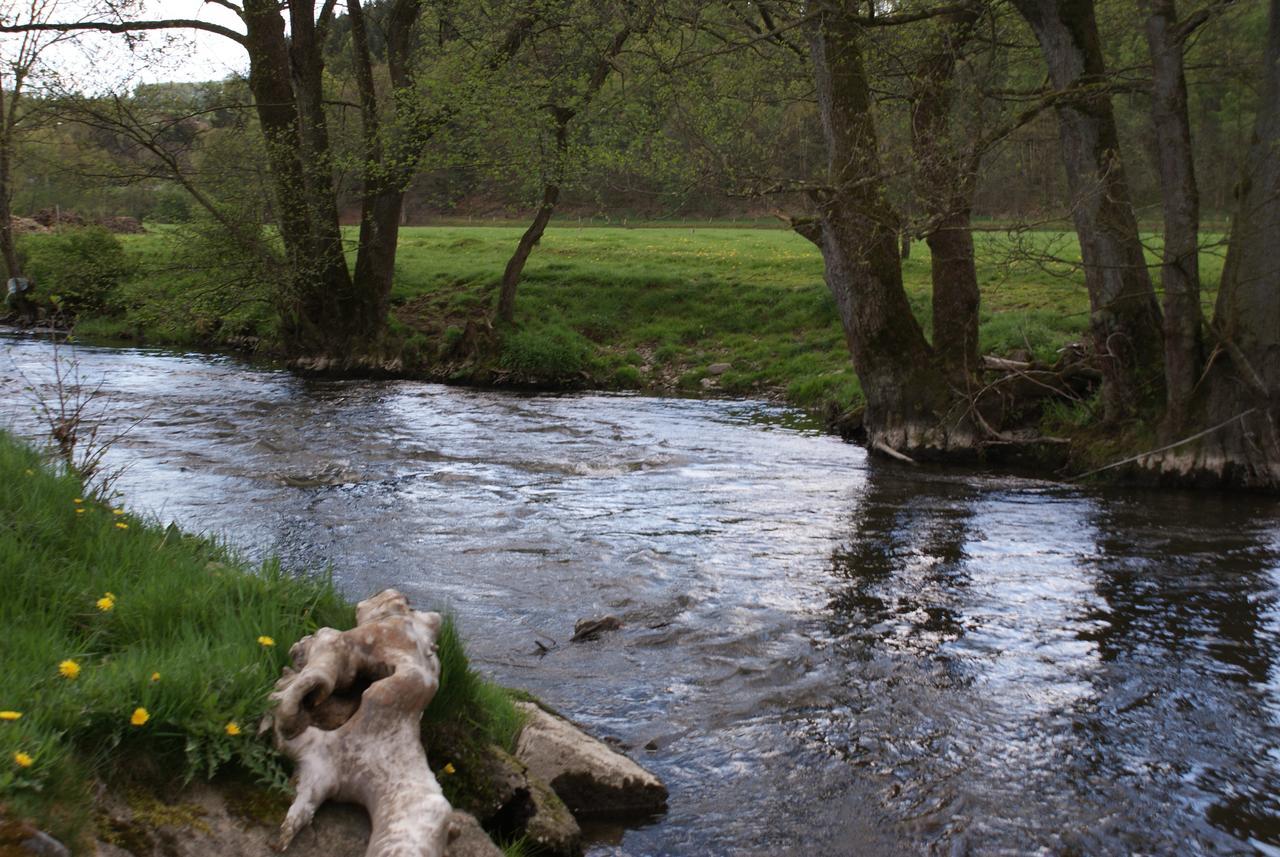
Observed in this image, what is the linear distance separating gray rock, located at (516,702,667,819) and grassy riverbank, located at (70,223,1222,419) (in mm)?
14303

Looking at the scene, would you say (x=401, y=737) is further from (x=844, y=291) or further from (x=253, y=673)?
(x=844, y=291)

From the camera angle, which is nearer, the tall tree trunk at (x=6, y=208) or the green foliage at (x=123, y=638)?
the green foliage at (x=123, y=638)

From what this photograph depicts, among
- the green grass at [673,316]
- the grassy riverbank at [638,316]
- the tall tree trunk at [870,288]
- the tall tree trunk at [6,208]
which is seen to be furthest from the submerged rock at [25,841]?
the tall tree trunk at [6,208]

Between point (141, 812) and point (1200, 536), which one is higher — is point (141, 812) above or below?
above

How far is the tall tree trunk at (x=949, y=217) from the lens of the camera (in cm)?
1302

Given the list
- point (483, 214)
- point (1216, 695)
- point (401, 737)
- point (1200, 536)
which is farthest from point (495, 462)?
point (483, 214)

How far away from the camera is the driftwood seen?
3682 mm

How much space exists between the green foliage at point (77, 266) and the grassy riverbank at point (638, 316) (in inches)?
29.5

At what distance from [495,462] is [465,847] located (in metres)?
10.7

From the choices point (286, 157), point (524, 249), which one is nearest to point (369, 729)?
point (286, 157)

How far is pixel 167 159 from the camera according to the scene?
21906 mm


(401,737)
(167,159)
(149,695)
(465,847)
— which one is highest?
(167,159)

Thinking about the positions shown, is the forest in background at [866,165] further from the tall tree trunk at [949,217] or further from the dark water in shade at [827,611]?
the dark water in shade at [827,611]

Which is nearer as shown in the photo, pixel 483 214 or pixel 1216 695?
pixel 1216 695
